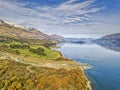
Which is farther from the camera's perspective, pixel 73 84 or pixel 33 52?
pixel 33 52

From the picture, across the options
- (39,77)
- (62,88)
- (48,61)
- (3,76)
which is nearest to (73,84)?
(62,88)

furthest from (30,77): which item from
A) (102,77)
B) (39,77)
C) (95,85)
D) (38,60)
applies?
(38,60)

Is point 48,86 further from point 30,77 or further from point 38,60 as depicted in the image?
point 38,60

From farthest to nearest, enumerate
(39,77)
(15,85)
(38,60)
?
(38,60) < (39,77) < (15,85)

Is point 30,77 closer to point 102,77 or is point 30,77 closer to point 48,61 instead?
point 102,77

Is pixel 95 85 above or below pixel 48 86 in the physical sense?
below

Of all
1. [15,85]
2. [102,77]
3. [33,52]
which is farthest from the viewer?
[33,52]

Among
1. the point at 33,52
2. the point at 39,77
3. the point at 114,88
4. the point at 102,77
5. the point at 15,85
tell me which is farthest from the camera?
the point at 33,52

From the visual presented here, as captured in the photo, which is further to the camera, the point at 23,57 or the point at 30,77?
the point at 23,57

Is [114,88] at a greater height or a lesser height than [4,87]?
lesser
